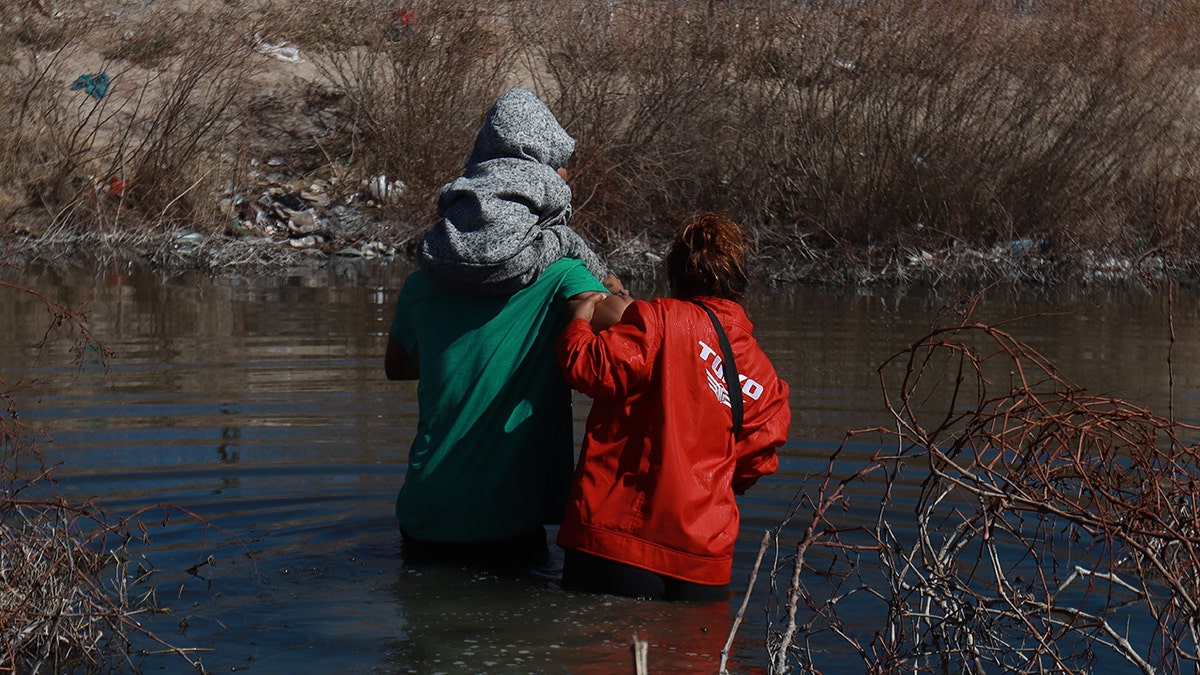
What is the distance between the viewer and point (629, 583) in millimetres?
4715

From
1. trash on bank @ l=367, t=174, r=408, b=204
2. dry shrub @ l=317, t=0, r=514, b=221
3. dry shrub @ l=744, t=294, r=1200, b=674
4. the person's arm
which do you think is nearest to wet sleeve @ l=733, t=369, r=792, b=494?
dry shrub @ l=744, t=294, r=1200, b=674

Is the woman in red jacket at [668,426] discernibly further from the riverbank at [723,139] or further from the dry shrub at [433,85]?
the dry shrub at [433,85]

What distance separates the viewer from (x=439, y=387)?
505 centimetres

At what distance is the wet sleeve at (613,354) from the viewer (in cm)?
449

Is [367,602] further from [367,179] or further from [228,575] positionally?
[367,179]

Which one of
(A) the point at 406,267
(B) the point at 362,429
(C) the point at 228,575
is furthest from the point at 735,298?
(A) the point at 406,267

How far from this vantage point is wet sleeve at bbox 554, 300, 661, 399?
4.49 meters

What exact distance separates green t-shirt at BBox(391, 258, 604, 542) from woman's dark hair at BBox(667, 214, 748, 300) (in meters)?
0.33

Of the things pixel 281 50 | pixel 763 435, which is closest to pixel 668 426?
pixel 763 435

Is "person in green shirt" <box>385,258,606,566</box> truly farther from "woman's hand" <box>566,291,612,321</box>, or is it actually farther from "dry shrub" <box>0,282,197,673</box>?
"dry shrub" <box>0,282,197,673</box>

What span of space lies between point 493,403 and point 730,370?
816mm

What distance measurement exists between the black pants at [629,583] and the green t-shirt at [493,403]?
0.36 metres

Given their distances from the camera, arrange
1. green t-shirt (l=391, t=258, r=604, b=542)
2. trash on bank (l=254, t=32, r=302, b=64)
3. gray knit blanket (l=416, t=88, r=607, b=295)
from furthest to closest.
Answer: trash on bank (l=254, t=32, r=302, b=64) < green t-shirt (l=391, t=258, r=604, b=542) < gray knit blanket (l=416, t=88, r=607, b=295)

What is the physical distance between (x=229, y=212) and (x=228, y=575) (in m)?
14.9
